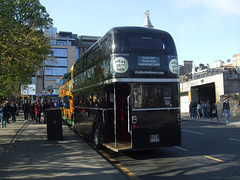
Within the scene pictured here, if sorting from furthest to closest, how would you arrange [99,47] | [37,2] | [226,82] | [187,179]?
[226,82] → [37,2] → [99,47] → [187,179]

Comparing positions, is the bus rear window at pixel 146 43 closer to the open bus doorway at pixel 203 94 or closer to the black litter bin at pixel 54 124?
the black litter bin at pixel 54 124

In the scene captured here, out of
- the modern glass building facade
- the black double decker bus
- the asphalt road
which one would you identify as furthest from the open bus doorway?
the modern glass building facade

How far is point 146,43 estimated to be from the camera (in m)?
7.95

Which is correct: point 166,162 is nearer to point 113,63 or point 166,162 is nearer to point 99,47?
point 113,63

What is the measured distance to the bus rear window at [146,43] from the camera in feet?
25.7

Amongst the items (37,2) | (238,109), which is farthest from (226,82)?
(37,2)

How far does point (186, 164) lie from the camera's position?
6.90 metres

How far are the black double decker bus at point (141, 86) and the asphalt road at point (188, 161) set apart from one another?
0.48 metres

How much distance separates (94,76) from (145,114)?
2843 millimetres

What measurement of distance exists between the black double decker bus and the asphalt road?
1.59 feet

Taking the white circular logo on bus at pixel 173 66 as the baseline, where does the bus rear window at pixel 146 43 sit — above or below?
above

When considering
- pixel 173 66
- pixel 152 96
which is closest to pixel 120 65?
pixel 152 96

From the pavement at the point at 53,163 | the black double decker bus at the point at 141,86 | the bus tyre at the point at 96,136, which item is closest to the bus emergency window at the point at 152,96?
the black double decker bus at the point at 141,86

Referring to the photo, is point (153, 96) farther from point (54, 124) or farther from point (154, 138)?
point (54, 124)
